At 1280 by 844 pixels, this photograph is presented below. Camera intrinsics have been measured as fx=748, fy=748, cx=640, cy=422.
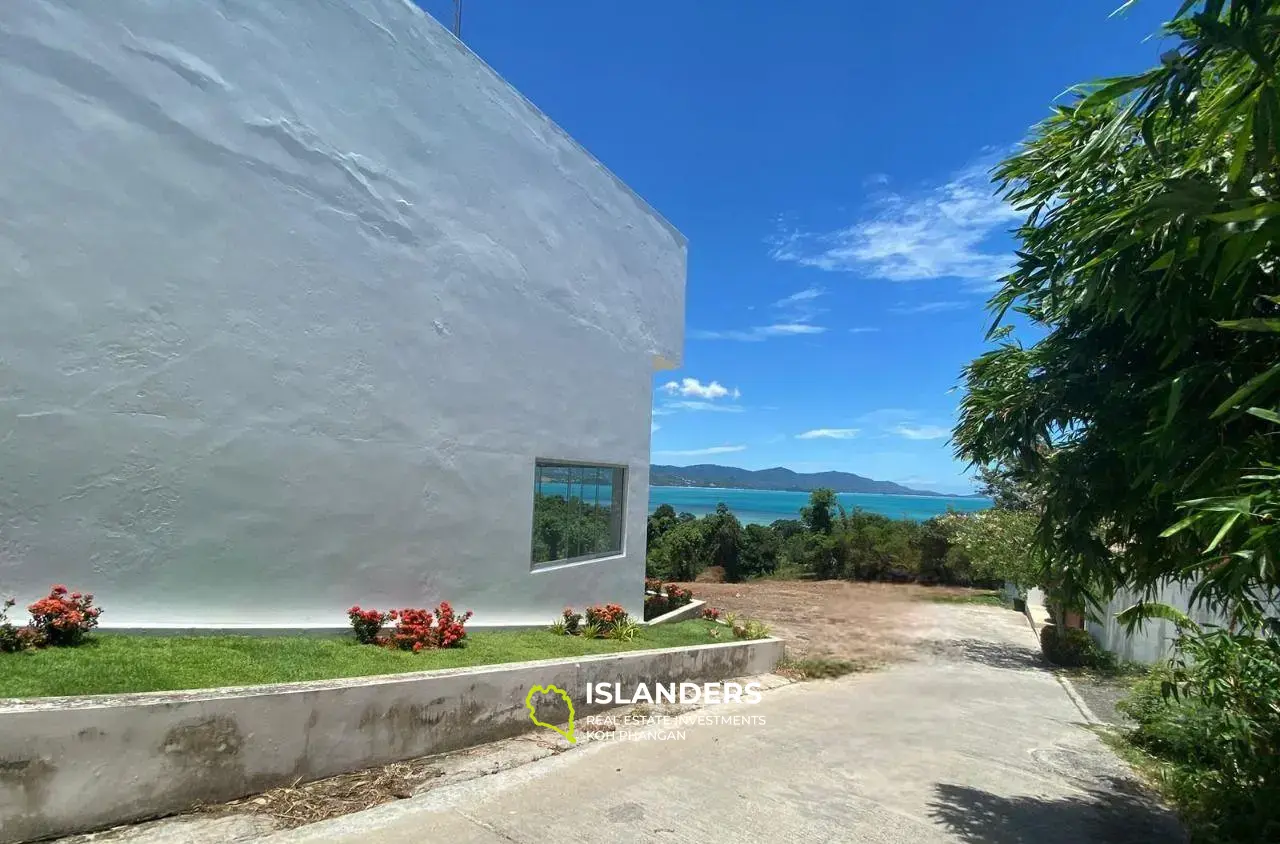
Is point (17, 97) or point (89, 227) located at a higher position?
point (17, 97)

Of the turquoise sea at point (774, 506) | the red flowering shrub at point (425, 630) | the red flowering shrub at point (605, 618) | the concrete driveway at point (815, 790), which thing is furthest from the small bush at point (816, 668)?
the red flowering shrub at point (425, 630)

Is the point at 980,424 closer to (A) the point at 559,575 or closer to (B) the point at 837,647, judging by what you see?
(A) the point at 559,575

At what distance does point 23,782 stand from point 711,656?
702cm

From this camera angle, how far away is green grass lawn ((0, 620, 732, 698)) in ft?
14.6

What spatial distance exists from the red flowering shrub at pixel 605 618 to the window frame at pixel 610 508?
30.3 inches

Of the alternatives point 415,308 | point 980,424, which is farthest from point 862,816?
point 415,308

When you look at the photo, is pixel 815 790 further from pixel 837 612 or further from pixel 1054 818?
pixel 837 612

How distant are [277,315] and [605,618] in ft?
18.0

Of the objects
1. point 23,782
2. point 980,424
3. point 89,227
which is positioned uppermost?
point 89,227

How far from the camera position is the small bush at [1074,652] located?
43.7 feet

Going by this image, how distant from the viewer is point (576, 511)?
10.6 metres

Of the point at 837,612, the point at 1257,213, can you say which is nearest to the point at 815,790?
the point at 1257,213

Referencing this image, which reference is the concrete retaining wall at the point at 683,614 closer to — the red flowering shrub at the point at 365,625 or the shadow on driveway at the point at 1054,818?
the red flowering shrub at the point at 365,625

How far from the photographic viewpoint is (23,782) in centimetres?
371
